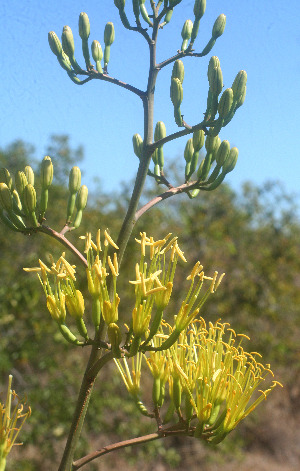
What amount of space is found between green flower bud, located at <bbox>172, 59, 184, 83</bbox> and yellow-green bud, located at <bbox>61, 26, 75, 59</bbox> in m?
0.33

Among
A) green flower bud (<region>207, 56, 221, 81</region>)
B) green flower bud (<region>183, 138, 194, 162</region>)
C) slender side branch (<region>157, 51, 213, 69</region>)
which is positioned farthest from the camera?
green flower bud (<region>183, 138, 194, 162</region>)

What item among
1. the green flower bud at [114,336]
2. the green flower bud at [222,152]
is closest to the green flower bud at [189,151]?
the green flower bud at [222,152]

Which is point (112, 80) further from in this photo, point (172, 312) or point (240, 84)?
point (172, 312)

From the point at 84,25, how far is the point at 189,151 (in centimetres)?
52

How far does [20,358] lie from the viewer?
15.9 ft

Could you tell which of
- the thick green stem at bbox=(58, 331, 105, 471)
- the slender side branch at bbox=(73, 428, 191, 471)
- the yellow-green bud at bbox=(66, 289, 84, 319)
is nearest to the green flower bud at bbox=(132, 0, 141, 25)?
the yellow-green bud at bbox=(66, 289, 84, 319)

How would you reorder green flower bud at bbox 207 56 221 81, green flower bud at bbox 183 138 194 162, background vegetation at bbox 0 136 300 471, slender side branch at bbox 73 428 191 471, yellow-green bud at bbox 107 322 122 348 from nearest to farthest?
1. yellow-green bud at bbox 107 322 122 348
2. slender side branch at bbox 73 428 191 471
3. green flower bud at bbox 207 56 221 81
4. green flower bud at bbox 183 138 194 162
5. background vegetation at bbox 0 136 300 471

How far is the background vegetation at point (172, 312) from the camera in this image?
482cm

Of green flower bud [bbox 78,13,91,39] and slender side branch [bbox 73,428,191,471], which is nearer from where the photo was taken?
slender side branch [bbox 73,428,191,471]

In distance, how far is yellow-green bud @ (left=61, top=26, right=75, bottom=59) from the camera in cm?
128

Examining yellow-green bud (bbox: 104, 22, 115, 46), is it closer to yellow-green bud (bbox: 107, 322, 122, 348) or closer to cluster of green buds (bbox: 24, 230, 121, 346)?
cluster of green buds (bbox: 24, 230, 121, 346)

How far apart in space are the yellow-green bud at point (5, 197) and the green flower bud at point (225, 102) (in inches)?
24.0

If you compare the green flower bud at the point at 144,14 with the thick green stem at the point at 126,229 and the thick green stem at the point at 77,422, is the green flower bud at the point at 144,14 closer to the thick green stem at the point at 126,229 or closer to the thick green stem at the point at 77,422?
the thick green stem at the point at 126,229

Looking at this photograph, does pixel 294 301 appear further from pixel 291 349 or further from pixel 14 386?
pixel 14 386
